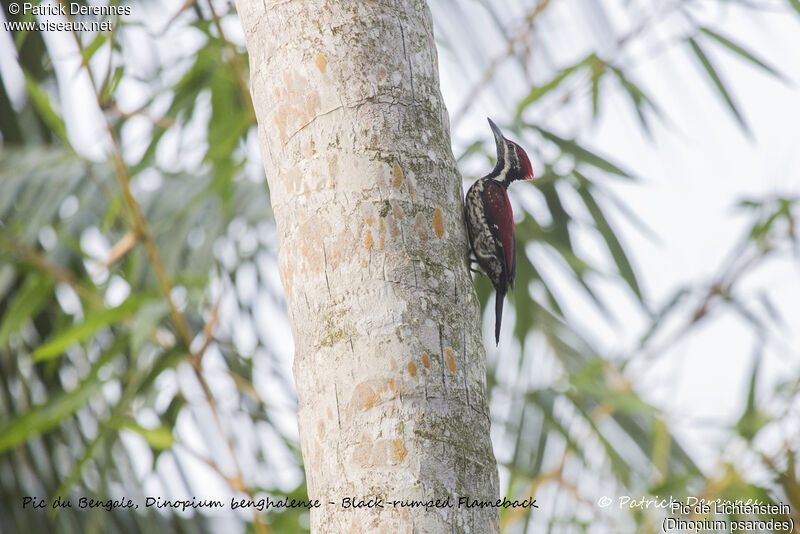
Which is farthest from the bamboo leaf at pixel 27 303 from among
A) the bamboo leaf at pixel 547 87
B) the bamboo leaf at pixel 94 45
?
the bamboo leaf at pixel 547 87

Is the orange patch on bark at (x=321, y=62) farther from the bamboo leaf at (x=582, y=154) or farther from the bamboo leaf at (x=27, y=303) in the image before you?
the bamboo leaf at (x=27, y=303)

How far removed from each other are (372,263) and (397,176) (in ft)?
0.47

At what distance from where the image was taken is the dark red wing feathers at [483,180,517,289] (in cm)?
198

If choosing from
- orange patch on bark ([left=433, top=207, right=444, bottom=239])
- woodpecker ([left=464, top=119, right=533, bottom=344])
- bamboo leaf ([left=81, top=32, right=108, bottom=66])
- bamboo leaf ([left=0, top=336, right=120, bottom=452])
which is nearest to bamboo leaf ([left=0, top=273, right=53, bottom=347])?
bamboo leaf ([left=0, top=336, right=120, bottom=452])

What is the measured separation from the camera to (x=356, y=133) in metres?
1.26

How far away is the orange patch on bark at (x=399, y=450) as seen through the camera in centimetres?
109

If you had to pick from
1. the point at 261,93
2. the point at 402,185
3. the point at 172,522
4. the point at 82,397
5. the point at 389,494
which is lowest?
the point at 172,522

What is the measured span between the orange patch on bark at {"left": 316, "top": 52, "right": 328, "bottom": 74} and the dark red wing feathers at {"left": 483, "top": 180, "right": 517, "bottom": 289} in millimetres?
752

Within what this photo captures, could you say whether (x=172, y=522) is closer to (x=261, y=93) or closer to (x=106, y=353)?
(x=106, y=353)

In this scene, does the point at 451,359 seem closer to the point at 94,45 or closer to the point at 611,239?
the point at 94,45

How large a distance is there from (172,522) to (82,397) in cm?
72

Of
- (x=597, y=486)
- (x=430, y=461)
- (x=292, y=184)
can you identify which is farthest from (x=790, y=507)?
(x=292, y=184)

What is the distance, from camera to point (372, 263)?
1.18 m

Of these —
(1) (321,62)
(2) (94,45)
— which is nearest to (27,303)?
(2) (94,45)
